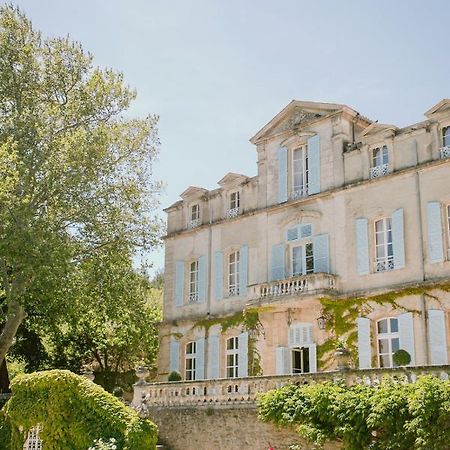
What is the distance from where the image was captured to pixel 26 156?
20375 mm

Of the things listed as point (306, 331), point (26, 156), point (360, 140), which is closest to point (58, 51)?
point (26, 156)

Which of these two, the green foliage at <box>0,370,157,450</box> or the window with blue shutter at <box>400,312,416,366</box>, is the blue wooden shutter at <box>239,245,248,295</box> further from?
the green foliage at <box>0,370,157,450</box>

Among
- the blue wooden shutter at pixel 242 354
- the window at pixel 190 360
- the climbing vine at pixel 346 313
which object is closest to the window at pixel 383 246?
the climbing vine at pixel 346 313

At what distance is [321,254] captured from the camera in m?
20.8

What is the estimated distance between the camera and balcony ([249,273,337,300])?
1994 centimetres

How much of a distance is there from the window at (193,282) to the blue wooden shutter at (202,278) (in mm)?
309

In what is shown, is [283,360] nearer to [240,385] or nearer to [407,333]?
[407,333]

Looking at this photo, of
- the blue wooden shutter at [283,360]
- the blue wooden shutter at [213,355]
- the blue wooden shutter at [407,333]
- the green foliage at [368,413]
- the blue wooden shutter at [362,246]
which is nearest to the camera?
the green foliage at [368,413]

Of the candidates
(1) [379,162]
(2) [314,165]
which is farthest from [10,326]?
(1) [379,162]

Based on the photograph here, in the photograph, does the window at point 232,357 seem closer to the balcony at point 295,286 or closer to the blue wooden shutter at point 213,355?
the blue wooden shutter at point 213,355

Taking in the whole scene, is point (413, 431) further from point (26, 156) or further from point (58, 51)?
point (58, 51)

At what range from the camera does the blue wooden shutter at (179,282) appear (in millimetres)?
25000

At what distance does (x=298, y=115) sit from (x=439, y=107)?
4.94m

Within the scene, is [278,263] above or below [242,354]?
above
